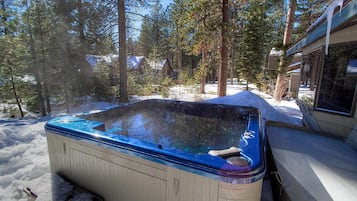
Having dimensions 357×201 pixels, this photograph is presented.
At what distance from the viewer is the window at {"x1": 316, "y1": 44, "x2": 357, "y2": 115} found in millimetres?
2127

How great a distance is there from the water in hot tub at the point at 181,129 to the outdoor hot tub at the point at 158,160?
1 cm

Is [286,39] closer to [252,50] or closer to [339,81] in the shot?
[339,81]

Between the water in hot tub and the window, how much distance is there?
3.76 feet

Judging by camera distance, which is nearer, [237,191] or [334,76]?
[237,191]

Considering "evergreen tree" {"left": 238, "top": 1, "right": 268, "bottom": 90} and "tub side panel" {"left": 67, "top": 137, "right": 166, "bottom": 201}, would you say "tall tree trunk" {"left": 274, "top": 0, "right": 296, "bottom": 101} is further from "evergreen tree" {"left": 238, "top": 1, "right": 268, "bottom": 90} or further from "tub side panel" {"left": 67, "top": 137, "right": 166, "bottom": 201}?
"evergreen tree" {"left": 238, "top": 1, "right": 268, "bottom": 90}

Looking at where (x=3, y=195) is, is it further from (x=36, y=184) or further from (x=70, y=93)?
(x=70, y=93)

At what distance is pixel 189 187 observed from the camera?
1.36 m

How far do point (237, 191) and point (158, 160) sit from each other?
0.63 metres

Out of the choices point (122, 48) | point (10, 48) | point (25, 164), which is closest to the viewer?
point (25, 164)

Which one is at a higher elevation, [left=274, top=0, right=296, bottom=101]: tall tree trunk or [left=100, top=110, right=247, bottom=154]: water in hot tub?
[left=274, top=0, right=296, bottom=101]: tall tree trunk

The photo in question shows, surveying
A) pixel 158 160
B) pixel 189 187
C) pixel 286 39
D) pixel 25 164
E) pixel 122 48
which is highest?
pixel 286 39

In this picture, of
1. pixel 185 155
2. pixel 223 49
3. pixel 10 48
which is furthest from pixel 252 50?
pixel 185 155

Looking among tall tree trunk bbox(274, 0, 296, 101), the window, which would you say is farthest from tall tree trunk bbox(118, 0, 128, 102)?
the window

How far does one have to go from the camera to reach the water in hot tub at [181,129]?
2.56 metres
